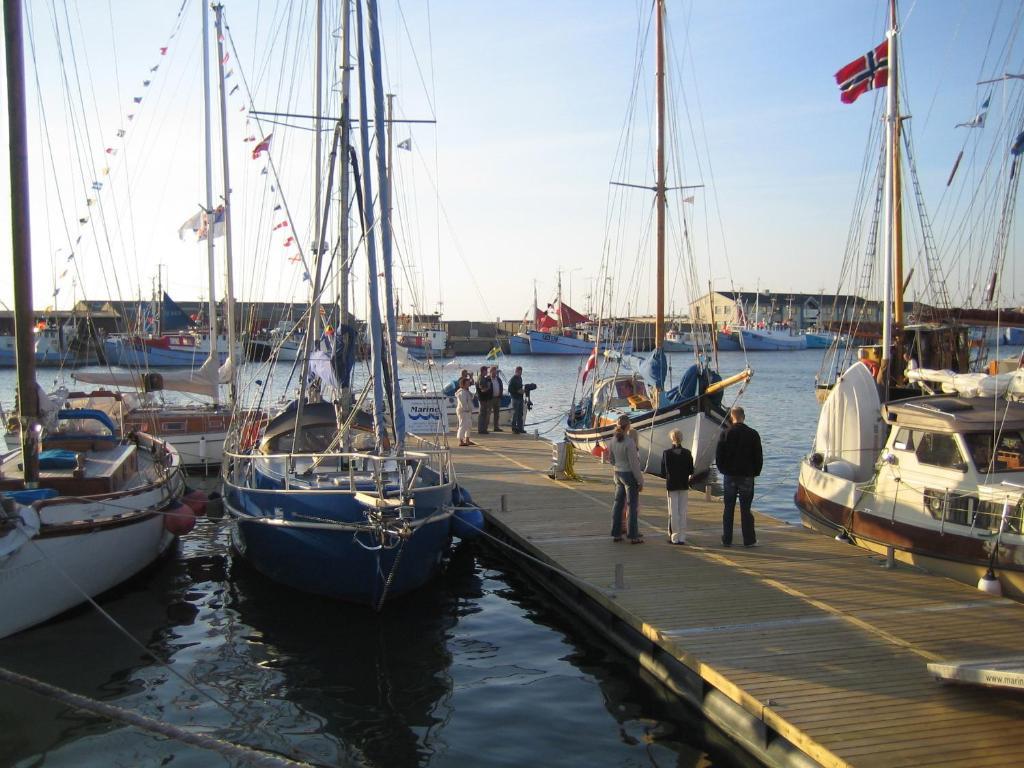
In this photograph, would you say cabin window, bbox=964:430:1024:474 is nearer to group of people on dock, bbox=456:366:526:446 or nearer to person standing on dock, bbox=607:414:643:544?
person standing on dock, bbox=607:414:643:544

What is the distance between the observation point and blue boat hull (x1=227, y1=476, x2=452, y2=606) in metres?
11.3

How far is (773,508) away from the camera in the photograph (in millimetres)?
20672

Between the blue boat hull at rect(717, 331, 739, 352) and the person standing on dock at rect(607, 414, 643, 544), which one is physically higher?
the blue boat hull at rect(717, 331, 739, 352)

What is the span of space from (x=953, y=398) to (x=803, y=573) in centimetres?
417

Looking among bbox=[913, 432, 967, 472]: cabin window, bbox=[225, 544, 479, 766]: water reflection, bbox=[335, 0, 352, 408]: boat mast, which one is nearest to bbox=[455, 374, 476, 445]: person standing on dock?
bbox=[335, 0, 352, 408]: boat mast

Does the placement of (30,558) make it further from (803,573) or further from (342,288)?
(803,573)

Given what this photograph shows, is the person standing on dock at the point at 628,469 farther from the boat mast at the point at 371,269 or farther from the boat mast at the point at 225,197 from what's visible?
the boat mast at the point at 225,197

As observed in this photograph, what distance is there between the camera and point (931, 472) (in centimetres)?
1239

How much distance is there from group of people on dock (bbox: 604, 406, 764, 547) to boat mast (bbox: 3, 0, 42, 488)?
7.99 meters

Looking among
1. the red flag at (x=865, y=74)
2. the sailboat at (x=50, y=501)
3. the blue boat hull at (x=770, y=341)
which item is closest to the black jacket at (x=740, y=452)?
the sailboat at (x=50, y=501)

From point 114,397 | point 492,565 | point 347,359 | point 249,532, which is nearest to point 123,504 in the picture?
point 249,532

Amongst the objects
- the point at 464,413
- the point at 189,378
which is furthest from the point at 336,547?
the point at 189,378

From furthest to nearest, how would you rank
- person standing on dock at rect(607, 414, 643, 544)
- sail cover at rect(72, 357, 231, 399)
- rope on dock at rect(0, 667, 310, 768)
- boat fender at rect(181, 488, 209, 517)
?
sail cover at rect(72, 357, 231, 399)
boat fender at rect(181, 488, 209, 517)
person standing on dock at rect(607, 414, 643, 544)
rope on dock at rect(0, 667, 310, 768)

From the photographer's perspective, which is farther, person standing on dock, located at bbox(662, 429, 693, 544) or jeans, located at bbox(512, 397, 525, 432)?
jeans, located at bbox(512, 397, 525, 432)
